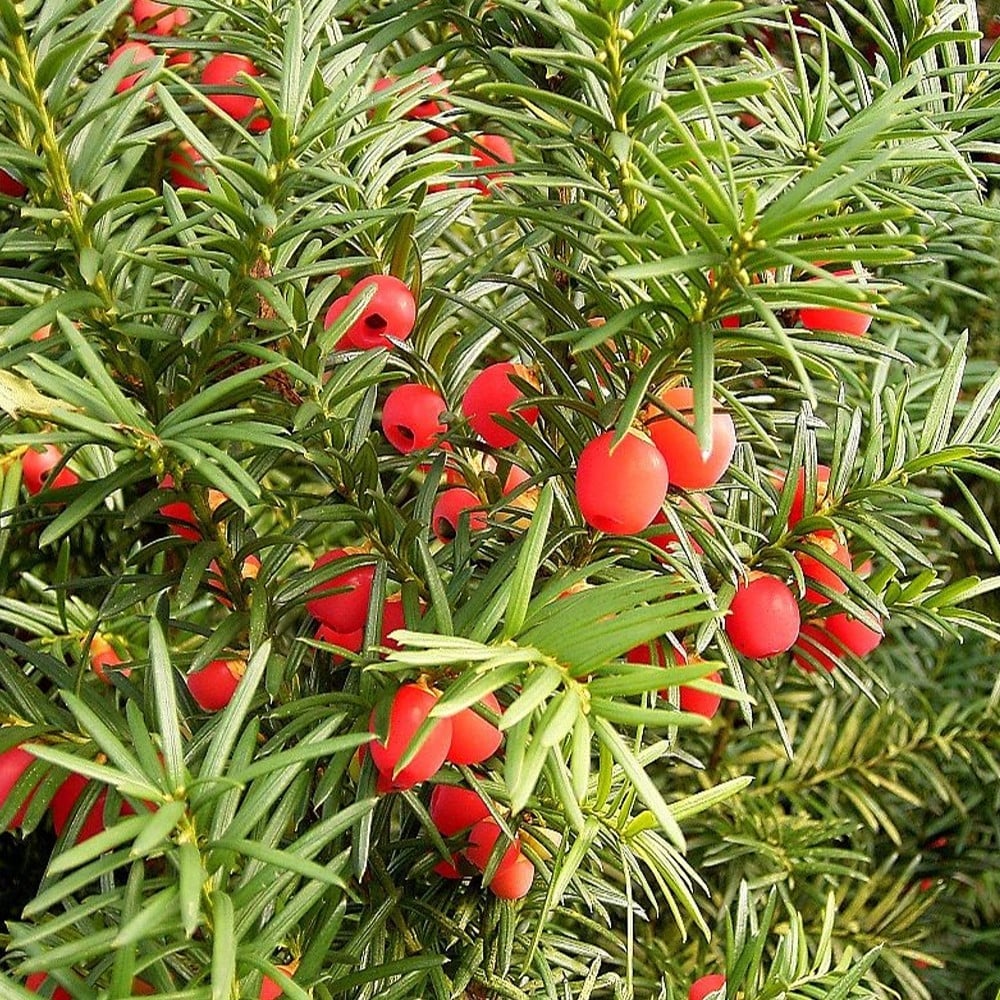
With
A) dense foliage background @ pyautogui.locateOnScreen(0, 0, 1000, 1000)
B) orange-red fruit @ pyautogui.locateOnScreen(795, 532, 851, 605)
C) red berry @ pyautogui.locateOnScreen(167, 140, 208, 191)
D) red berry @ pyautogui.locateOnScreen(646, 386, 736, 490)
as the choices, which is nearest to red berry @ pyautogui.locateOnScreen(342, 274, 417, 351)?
dense foliage background @ pyautogui.locateOnScreen(0, 0, 1000, 1000)

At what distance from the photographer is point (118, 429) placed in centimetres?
46

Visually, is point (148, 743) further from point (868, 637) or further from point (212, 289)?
point (868, 637)

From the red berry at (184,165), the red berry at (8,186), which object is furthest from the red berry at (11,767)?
the red berry at (184,165)

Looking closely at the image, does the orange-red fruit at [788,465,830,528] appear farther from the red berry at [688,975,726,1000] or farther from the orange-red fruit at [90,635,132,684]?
the orange-red fruit at [90,635,132,684]

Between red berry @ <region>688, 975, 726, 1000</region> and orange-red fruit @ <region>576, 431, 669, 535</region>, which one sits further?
red berry @ <region>688, 975, 726, 1000</region>

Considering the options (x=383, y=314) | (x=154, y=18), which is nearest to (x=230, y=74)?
(x=154, y=18)

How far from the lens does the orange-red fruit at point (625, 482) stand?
1.46 feet

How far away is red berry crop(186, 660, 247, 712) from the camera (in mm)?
561

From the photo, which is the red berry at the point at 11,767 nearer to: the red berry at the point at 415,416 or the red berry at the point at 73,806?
the red berry at the point at 73,806

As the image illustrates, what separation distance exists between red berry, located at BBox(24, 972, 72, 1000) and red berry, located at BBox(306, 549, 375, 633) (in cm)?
19

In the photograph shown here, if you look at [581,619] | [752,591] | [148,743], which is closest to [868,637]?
[752,591]

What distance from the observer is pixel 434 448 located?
1.80 feet

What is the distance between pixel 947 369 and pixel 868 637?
15 centimetres

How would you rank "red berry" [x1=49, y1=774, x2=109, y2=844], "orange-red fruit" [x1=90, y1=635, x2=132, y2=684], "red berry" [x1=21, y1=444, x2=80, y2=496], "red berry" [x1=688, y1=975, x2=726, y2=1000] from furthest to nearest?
"red berry" [x1=21, y1=444, x2=80, y2=496] → "orange-red fruit" [x1=90, y1=635, x2=132, y2=684] → "red berry" [x1=688, y1=975, x2=726, y2=1000] → "red berry" [x1=49, y1=774, x2=109, y2=844]
